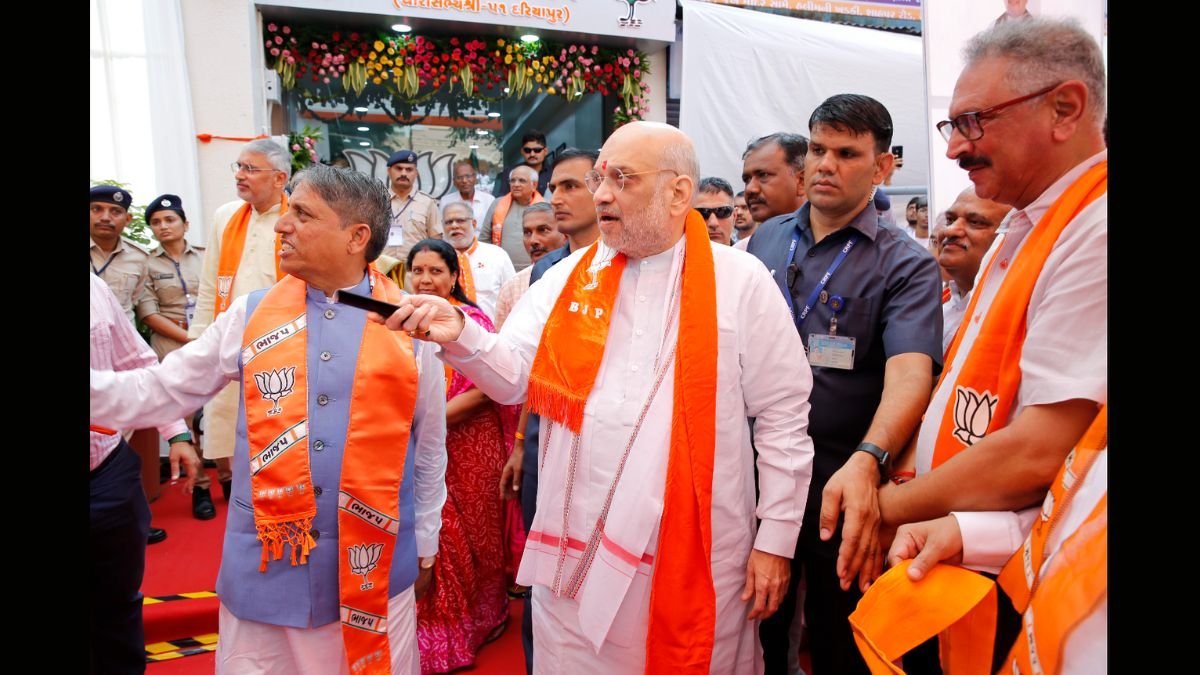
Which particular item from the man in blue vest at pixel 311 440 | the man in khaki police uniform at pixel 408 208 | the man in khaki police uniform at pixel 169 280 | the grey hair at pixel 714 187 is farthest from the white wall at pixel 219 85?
the man in blue vest at pixel 311 440

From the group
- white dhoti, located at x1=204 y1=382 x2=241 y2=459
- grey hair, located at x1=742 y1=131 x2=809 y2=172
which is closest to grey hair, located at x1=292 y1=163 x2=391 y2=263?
grey hair, located at x1=742 y1=131 x2=809 y2=172

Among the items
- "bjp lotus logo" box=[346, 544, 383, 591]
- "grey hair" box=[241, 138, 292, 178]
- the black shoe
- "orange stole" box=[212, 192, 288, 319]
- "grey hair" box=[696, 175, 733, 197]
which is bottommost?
the black shoe

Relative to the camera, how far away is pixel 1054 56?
1393mm

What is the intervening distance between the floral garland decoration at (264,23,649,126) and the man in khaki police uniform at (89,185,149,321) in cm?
315

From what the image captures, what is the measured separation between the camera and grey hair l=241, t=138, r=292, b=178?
4.18m

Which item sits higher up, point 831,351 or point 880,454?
point 831,351

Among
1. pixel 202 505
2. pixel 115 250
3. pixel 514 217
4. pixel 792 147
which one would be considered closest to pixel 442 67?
pixel 514 217

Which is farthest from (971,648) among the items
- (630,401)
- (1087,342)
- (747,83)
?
(747,83)

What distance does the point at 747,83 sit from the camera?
762 cm

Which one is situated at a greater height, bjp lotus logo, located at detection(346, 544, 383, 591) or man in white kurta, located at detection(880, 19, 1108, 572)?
man in white kurta, located at detection(880, 19, 1108, 572)

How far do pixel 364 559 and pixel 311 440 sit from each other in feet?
1.17

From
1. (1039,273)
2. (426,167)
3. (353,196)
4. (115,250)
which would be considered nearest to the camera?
(1039,273)

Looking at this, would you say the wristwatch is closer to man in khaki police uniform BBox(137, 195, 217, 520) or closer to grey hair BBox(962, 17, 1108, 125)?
grey hair BBox(962, 17, 1108, 125)

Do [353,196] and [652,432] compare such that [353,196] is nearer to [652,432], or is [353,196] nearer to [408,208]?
[652,432]
